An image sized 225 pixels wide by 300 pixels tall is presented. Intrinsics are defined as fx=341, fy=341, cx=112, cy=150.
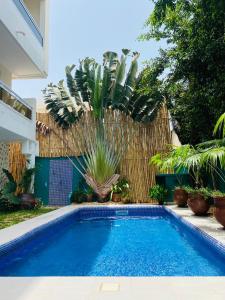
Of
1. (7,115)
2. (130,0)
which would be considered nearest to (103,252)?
(7,115)

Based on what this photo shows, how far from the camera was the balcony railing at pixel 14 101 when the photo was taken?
9.24 meters

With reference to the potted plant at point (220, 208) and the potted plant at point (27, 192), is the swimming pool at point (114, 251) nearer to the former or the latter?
the potted plant at point (220, 208)

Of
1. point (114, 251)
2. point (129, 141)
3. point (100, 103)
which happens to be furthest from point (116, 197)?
point (114, 251)

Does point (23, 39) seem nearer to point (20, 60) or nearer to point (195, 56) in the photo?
point (20, 60)

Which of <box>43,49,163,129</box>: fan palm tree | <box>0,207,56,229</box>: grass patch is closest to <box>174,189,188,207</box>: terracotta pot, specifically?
<box>43,49,163,129</box>: fan palm tree

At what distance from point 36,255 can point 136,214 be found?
677 cm

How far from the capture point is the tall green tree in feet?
30.8


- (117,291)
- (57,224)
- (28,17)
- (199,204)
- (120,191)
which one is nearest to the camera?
(117,291)

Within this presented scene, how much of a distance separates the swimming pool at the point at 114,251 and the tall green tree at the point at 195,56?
12.8 ft

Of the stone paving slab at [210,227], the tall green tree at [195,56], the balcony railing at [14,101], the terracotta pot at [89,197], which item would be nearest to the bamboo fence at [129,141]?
the terracotta pot at [89,197]

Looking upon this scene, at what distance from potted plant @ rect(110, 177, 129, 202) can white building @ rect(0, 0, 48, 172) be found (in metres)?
3.69

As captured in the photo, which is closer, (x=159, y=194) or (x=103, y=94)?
(x=159, y=194)

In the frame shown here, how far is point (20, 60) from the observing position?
11.4m

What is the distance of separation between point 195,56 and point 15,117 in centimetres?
575
